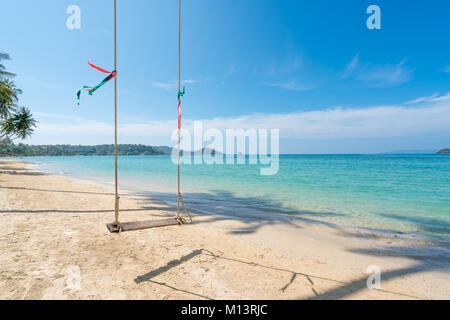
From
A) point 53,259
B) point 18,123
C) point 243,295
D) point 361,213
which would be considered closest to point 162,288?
point 243,295

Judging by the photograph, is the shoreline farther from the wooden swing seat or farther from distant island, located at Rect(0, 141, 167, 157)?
distant island, located at Rect(0, 141, 167, 157)

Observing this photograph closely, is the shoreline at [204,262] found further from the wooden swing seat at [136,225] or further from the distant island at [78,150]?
the distant island at [78,150]

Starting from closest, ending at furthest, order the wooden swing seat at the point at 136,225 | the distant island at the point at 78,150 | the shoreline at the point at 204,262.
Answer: the shoreline at the point at 204,262 → the wooden swing seat at the point at 136,225 → the distant island at the point at 78,150

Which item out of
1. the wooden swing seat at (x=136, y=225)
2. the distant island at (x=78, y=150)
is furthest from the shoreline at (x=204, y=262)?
the distant island at (x=78, y=150)

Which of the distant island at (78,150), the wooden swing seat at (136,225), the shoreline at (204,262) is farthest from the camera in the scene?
the distant island at (78,150)

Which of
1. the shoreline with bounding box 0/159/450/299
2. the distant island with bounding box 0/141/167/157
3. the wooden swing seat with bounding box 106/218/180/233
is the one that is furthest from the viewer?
the distant island with bounding box 0/141/167/157

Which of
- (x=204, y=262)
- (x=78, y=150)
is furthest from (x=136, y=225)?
(x=78, y=150)

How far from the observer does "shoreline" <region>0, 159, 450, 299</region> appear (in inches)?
133

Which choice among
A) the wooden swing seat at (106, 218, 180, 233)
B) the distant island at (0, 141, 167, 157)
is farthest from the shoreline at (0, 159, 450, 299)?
the distant island at (0, 141, 167, 157)

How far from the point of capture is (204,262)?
14.4ft

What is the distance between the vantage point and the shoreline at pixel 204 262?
3.39 m

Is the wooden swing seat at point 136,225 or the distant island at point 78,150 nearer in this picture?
the wooden swing seat at point 136,225

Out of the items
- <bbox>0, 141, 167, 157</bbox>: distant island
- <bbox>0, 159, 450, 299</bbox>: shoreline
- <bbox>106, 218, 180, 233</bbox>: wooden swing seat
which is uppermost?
<bbox>0, 141, 167, 157</bbox>: distant island
